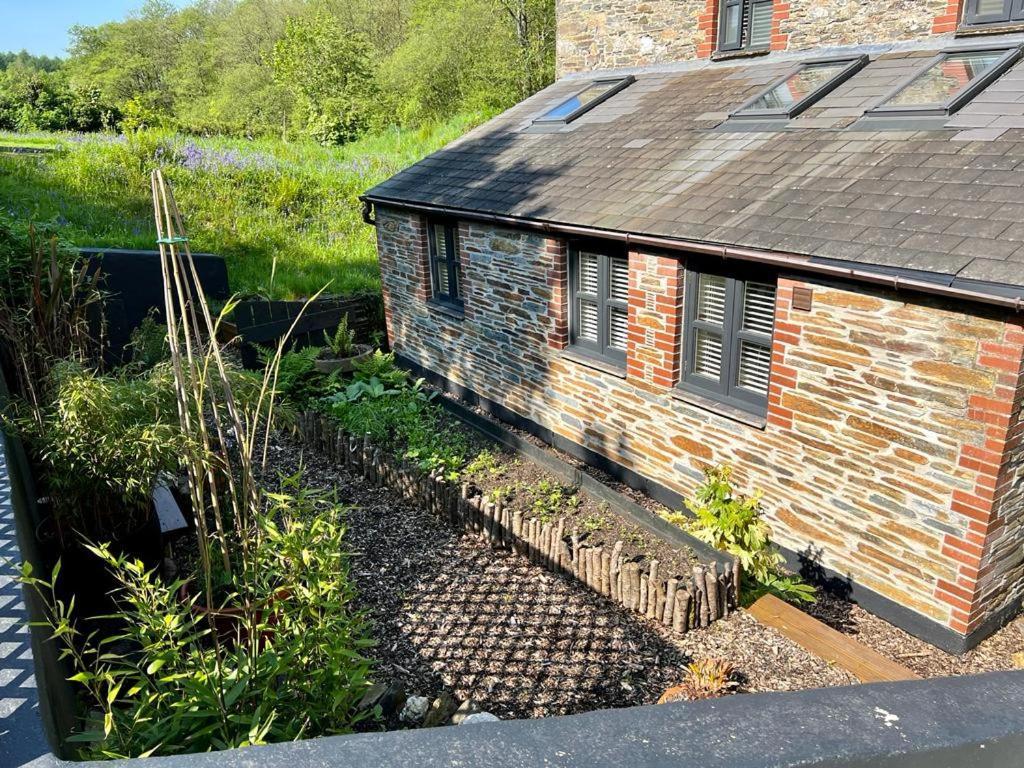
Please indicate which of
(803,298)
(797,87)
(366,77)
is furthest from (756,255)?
(366,77)

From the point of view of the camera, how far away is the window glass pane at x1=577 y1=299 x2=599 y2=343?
8172 millimetres

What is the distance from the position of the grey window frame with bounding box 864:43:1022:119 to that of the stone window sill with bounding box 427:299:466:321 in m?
5.55

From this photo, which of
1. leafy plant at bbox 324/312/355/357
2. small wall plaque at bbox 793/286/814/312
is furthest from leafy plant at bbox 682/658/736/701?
leafy plant at bbox 324/312/355/357

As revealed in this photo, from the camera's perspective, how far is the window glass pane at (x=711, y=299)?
657 centimetres

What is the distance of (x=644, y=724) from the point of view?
1.05 metres

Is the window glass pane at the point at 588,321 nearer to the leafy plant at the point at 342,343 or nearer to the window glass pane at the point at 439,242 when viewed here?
the window glass pane at the point at 439,242

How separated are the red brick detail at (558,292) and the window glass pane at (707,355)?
1.86 metres

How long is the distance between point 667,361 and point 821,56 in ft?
15.8

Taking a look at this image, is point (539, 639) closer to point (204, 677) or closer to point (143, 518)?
point (204, 677)

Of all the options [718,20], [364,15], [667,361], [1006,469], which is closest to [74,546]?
[667,361]

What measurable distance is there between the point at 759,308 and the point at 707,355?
0.79m

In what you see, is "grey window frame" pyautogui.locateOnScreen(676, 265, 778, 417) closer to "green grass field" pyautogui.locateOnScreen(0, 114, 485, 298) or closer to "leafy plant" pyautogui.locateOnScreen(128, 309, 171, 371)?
"leafy plant" pyautogui.locateOnScreen(128, 309, 171, 371)

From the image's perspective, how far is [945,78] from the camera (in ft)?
22.3

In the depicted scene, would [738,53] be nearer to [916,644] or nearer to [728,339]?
[728,339]
